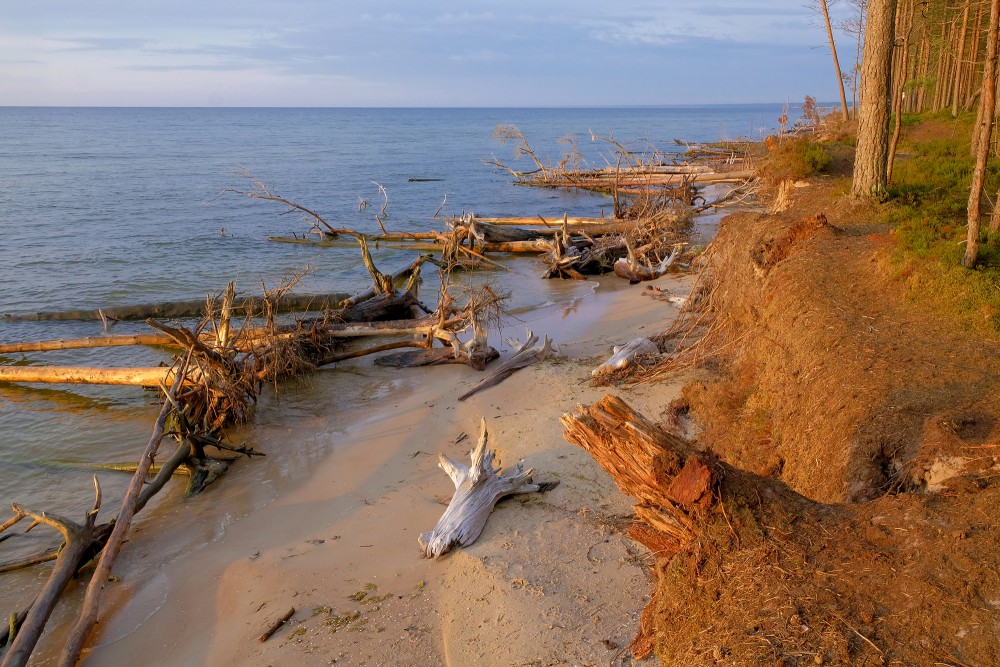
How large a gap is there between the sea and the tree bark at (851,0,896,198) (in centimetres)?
671

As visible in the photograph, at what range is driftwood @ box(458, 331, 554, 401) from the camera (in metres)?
10.4

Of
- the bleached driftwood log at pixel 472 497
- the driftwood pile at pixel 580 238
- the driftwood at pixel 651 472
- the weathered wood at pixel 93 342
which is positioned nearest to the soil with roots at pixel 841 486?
the driftwood at pixel 651 472

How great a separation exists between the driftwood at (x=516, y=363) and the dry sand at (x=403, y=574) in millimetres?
1002

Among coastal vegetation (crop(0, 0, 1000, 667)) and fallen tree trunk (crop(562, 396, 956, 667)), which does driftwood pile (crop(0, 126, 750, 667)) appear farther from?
fallen tree trunk (crop(562, 396, 956, 667))

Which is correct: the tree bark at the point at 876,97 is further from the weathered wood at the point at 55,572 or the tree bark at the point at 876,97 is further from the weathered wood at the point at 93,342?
the weathered wood at the point at 55,572

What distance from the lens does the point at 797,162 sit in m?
18.2

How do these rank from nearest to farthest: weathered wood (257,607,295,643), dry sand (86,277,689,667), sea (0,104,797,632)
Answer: dry sand (86,277,689,667)
weathered wood (257,607,295,643)
sea (0,104,797,632)

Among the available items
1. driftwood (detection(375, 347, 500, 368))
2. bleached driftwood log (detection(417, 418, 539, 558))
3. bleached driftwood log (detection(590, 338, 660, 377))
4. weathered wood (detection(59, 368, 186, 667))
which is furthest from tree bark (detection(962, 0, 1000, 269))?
weathered wood (detection(59, 368, 186, 667))

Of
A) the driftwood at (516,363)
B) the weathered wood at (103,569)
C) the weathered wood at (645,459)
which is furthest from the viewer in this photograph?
the driftwood at (516,363)

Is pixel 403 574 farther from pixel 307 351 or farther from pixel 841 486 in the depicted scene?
pixel 307 351

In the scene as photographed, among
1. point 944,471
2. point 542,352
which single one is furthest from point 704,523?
point 542,352

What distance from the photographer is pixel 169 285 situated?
63.9 ft

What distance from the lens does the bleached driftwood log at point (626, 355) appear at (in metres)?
9.60

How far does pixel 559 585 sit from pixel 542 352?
610 centimetres
